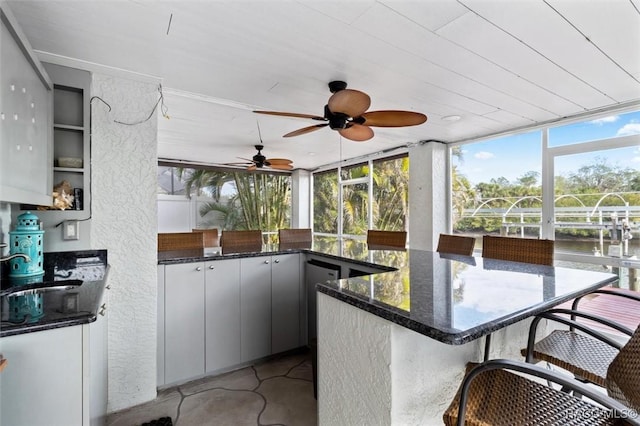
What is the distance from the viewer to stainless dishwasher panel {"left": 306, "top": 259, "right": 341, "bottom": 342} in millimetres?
2332

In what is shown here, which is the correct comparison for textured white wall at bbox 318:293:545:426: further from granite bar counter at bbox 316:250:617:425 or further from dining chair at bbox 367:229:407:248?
dining chair at bbox 367:229:407:248

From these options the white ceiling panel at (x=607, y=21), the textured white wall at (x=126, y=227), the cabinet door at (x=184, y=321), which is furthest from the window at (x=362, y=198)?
the textured white wall at (x=126, y=227)

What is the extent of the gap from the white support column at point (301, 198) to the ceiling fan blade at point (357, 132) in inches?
165

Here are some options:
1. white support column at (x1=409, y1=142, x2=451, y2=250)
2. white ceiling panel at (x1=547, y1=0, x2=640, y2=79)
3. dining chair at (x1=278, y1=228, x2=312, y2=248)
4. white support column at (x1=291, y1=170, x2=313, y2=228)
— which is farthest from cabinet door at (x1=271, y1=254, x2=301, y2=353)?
white support column at (x1=291, y1=170, x2=313, y2=228)

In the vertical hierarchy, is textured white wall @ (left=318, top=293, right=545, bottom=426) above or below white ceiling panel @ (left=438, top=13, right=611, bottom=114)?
below

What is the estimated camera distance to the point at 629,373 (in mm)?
745

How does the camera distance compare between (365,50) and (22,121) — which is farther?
(365,50)

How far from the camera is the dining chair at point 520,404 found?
75cm

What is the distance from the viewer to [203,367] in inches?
84.8

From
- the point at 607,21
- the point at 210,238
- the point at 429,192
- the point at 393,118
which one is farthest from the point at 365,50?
the point at 429,192

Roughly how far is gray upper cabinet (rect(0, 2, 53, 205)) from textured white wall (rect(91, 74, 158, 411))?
315 mm

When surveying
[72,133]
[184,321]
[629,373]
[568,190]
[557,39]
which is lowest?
[184,321]

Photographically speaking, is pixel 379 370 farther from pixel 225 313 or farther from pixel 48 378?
pixel 225 313

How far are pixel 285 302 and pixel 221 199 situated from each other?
14.7ft
